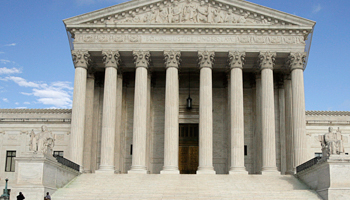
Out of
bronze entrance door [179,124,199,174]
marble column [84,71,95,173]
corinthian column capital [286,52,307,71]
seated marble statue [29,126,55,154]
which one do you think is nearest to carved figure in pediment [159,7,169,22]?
marble column [84,71,95,173]

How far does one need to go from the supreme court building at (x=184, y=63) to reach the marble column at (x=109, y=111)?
94 mm

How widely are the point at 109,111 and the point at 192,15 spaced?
12.3 meters

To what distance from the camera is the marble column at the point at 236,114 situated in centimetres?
4072

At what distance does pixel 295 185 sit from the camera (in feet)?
115

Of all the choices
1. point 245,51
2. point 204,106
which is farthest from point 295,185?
point 245,51

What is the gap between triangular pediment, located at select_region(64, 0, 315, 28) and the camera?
142 ft

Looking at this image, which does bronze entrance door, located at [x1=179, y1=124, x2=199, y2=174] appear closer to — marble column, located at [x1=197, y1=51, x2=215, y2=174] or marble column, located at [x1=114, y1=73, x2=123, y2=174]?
marble column, located at [x1=114, y1=73, x2=123, y2=174]

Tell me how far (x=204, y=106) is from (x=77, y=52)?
1327 cm

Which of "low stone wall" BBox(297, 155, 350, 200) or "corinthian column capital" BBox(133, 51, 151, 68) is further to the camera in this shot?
"corinthian column capital" BBox(133, 51, 151, 68)

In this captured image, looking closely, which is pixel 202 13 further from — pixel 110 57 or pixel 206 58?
pixel 110 57

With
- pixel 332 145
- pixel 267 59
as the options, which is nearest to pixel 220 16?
pixel 267 59

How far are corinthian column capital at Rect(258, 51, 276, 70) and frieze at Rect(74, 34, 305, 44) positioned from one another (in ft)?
4.01

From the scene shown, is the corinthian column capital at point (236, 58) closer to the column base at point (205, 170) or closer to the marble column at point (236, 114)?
the marble column at point (236, 114)

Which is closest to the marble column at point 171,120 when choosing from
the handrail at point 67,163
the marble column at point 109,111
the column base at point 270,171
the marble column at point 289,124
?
the marble column at point 109,111
